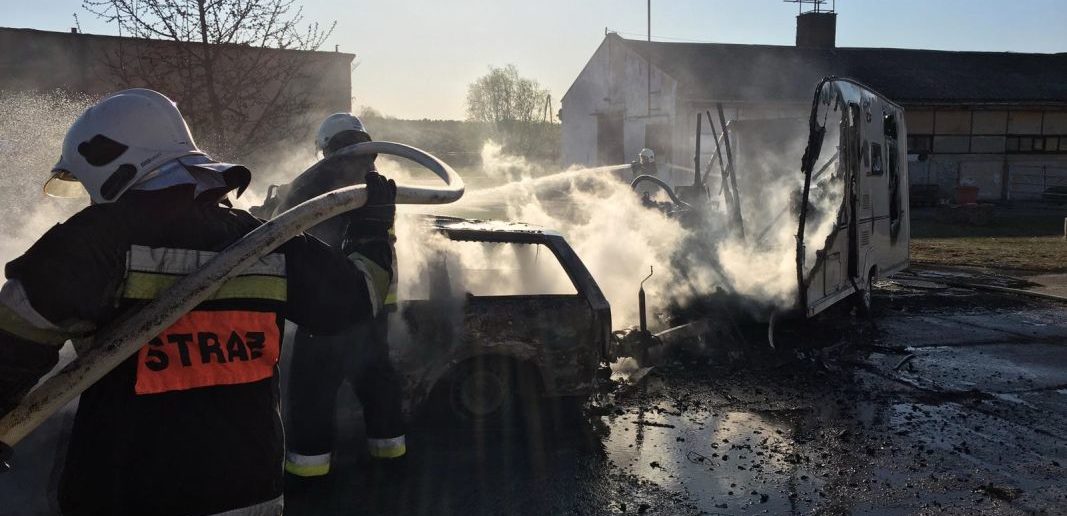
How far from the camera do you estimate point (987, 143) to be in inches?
1272

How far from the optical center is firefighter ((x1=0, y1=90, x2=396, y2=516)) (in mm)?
1870

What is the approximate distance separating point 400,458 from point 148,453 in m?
2.75

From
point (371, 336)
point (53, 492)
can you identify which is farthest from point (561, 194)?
point (53, 492)

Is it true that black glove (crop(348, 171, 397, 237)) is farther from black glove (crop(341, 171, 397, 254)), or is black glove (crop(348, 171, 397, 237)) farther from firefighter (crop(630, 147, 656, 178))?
firefighter (crop(630, 147, 656, 178))

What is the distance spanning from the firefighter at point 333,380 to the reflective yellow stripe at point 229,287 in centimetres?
167

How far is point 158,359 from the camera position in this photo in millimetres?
1991

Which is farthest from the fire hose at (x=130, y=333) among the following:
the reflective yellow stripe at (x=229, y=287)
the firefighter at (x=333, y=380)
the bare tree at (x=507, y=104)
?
the bare tree at (x=507, y=104)

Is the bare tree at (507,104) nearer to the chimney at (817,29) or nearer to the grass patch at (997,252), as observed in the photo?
the chimney at (817,29)

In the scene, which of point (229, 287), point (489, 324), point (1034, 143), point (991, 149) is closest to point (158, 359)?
point (229, 287)

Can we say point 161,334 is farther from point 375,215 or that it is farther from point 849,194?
point 849,194

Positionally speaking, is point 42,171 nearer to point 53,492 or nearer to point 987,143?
point 53,492

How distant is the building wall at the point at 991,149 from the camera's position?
3181 centimetres

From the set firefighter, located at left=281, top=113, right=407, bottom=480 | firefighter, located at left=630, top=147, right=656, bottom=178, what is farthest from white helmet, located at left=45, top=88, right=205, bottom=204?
firefighter, located at left=630, top=147, right=656, bottom=178

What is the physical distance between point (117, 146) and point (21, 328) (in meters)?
0.52
